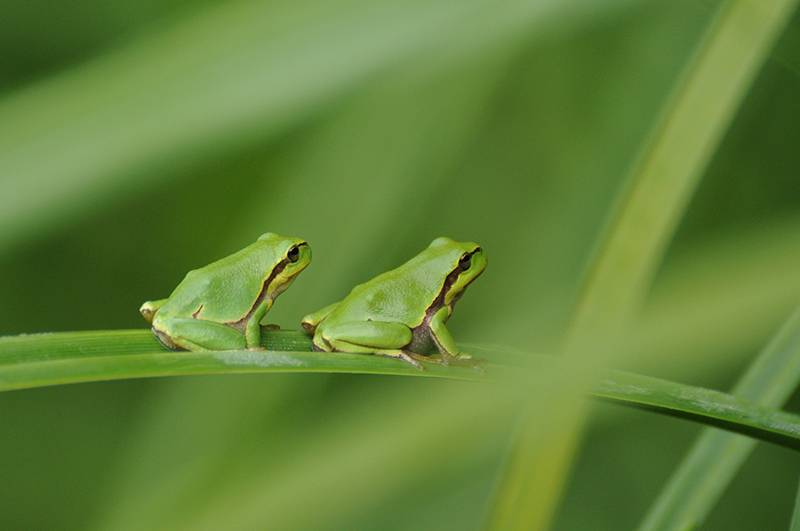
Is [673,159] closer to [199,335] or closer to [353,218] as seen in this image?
[353,218]

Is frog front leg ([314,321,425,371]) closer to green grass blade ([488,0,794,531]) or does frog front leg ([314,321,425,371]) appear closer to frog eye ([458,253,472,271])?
frog eye ([458,253,472,271])

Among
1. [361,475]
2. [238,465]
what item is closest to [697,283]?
[361,475]

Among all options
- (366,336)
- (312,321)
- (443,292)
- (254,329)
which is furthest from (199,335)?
(443,292)

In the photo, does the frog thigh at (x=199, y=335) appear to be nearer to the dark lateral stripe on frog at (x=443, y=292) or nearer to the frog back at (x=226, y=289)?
the frog back at (x=226, y=289)

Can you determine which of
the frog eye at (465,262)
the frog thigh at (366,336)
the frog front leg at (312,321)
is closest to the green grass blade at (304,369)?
the frog thigh at (366,336)

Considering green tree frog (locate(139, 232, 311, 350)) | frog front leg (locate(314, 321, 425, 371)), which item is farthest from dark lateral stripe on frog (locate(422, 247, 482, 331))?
green tree frog (locate(139, 232, 311, 350))

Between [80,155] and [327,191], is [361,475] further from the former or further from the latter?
[80,155]
